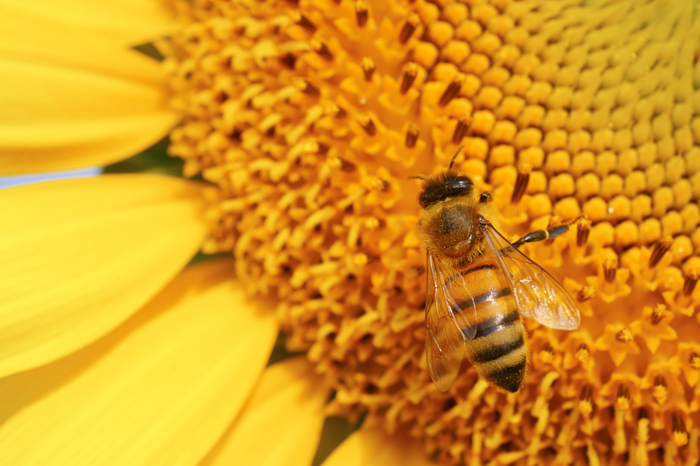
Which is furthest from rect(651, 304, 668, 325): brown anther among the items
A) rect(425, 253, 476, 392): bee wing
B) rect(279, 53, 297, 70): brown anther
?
rect(279, 53, 297, 70): brown anther

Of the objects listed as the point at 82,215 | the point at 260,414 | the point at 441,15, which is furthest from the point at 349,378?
the point at 441,15

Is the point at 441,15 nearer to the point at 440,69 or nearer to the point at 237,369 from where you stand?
the point at 440,69

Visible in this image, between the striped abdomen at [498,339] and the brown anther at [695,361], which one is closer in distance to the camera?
the striped abdomen at [498,339]

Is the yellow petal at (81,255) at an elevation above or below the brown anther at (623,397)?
above

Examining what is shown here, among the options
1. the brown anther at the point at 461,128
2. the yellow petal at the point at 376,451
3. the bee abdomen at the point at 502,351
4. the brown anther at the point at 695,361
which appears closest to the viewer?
the bee abdomen at the point at 502,351

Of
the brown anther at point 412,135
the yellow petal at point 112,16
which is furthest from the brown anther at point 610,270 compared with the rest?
the yellow petal at point 112,16

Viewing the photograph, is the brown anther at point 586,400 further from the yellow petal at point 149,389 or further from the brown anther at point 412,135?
the yellow petal at point 149,389

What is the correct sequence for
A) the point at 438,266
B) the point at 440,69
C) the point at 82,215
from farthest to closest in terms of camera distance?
the point at 82,215 < the point at 440,69 < the point at 438,266
